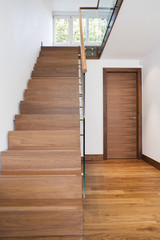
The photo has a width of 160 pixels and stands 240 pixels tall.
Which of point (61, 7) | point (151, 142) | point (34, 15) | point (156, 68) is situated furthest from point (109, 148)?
point (61, 7)

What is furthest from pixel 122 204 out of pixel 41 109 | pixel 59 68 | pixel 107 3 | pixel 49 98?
pixel 107 3

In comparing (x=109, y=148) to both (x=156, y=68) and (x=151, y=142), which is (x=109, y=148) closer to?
(x=151, y=142)

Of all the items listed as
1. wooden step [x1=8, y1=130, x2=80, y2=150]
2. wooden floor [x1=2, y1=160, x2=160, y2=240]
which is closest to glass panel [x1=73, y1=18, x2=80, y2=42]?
wooden floor [x1=2, y1=160, x2=160, y2=240]

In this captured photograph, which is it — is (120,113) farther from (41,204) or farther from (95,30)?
(41,204)

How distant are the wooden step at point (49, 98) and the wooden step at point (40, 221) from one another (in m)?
1.71

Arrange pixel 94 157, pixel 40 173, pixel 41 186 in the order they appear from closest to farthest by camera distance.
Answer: pixel 41 186 < pixel 40 173 < pixel 94 157

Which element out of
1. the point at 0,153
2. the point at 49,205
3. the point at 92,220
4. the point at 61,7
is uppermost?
the point at 61,7

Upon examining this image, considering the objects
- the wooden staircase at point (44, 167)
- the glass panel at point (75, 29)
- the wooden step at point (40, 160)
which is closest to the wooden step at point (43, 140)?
the wooden staircase at point (44, 167)

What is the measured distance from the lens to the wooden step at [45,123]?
8.75 ft

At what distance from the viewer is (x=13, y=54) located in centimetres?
271

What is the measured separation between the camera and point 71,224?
1.67 m

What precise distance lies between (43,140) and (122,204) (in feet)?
3.81

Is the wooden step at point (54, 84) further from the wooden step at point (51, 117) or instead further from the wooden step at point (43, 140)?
the wooden step at point (43, 140)

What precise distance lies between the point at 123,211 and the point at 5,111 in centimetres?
174
